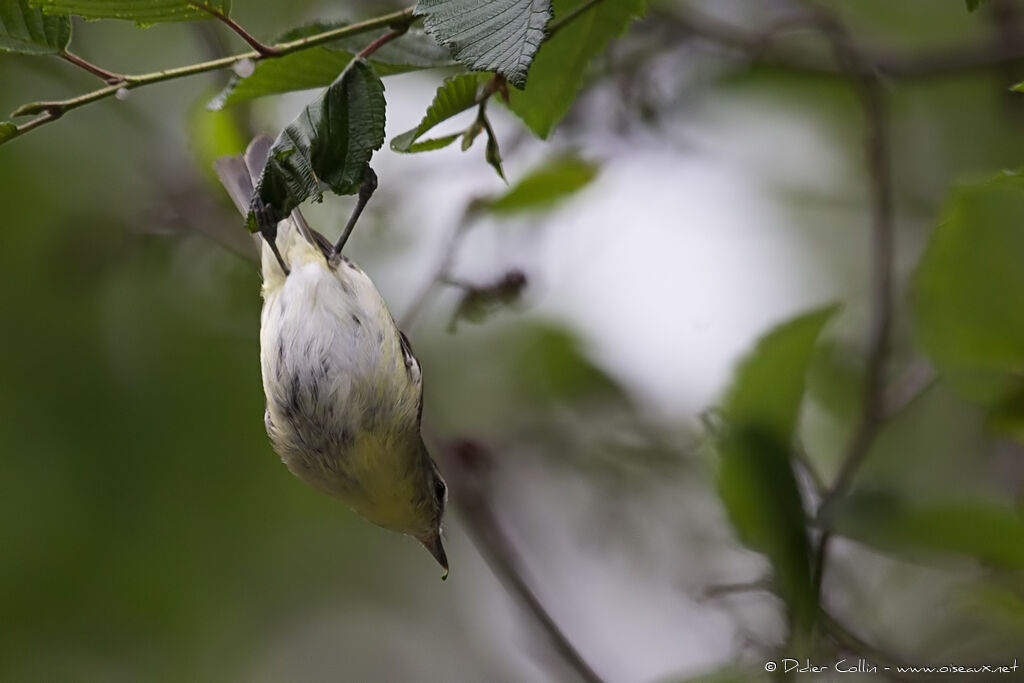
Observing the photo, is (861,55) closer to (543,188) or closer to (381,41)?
(543,188)

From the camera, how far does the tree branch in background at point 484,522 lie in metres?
2.07

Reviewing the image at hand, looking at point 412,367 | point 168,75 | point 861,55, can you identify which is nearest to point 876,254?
point 861,55

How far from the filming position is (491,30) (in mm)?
1226

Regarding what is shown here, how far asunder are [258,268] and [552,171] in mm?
746

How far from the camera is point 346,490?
2258mm

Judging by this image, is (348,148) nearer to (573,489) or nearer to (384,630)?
(573,489)

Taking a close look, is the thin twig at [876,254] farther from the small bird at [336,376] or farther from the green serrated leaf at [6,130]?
the green serrated leaf at [6,130]

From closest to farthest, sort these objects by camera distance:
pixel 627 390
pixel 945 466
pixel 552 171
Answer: pixel 552 171, pixel 627 390, pixel 945 466

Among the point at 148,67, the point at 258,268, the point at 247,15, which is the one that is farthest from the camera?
the point at 148,67

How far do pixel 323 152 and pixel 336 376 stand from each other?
0.88 m

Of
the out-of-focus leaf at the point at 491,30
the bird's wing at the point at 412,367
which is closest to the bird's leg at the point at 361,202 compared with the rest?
the bird's wing at the point at 412,367

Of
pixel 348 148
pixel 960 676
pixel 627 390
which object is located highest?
pixel 348 148

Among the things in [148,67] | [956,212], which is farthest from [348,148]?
[148,67]

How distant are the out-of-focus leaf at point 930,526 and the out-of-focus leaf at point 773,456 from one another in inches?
2.8
